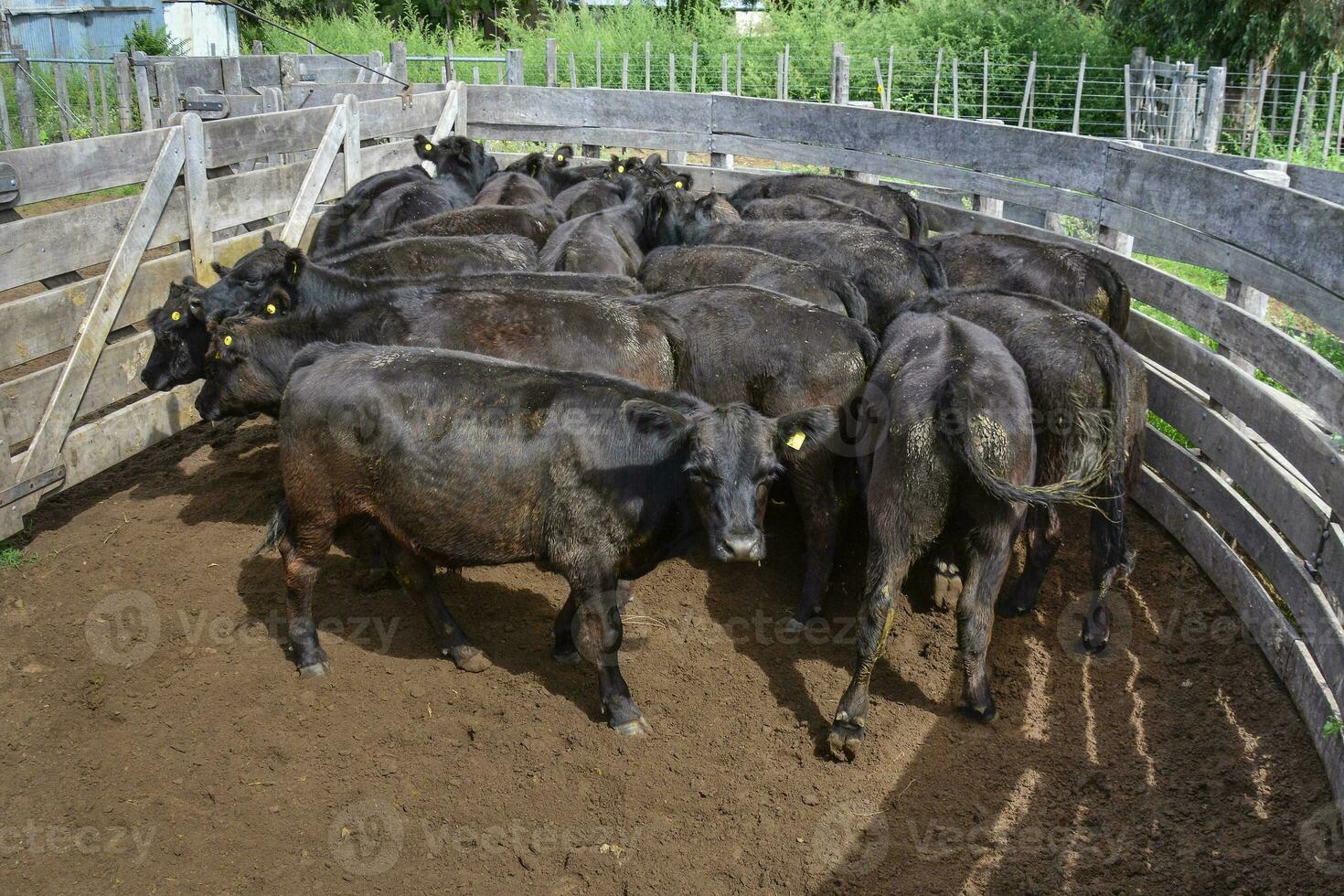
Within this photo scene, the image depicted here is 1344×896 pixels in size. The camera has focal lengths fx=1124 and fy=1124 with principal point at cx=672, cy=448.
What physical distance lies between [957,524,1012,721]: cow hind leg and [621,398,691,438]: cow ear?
1.44 m

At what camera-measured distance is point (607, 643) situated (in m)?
5.26

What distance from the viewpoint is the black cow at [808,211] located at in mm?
9453

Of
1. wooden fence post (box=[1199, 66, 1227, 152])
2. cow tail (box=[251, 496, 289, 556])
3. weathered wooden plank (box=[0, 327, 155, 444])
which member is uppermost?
wooden fence post (box=[1199, 66, 1227, 152])

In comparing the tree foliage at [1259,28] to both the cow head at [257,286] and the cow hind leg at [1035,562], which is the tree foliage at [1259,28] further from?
the cow head at [257,286]

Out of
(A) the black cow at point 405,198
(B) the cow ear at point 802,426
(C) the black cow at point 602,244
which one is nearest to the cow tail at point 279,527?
(B) the cow ear at point 802,426

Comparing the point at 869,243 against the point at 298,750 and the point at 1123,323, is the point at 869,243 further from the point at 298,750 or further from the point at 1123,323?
the point at 298,750

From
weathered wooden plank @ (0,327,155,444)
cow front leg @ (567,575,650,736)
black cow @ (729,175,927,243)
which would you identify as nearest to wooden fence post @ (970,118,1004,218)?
black cow @ (729,175,927,243)

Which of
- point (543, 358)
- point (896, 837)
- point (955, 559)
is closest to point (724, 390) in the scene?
point (543, 358)

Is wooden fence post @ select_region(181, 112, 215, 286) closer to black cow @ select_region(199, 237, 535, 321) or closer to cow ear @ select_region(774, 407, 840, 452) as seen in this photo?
black cow @ select_region(199, 237, 535, 321)

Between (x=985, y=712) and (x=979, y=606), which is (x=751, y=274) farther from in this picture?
(x=985, y=712)

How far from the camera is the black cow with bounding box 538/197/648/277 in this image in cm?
865

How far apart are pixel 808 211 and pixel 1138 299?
3.32 metres

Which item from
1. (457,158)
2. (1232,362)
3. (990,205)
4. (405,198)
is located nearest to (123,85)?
(457,158)

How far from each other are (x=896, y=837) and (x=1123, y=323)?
4.11 meters
